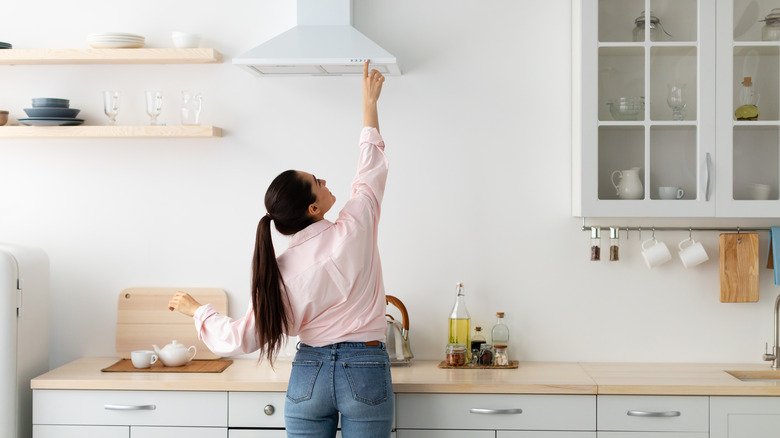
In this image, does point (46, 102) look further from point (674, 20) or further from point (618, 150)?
point (674, 20)

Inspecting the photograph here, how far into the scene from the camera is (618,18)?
271cm

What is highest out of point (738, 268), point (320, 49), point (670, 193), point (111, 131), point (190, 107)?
point (320, 49)

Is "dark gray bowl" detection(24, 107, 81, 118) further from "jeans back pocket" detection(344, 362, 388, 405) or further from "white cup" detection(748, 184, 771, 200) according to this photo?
"white cup" detection(748, 184, 771, 200)

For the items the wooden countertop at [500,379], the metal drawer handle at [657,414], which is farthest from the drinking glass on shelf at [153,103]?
the metal drawer handle at [657,414]

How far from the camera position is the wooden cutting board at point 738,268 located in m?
2.86

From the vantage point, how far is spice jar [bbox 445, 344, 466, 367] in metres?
2.81

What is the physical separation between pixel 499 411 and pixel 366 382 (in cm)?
53

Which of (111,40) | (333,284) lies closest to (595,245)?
(333,284)

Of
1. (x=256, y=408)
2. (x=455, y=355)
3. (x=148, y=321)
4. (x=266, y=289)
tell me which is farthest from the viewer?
(x=148, y=321)

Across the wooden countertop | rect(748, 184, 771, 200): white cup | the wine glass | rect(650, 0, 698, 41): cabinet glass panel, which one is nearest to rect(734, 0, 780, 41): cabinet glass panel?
rect(650, 0, 698, 41): cabinet glass panel

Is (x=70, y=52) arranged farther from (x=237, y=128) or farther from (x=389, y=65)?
(x=389, y=65)

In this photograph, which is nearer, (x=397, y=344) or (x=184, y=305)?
(x=184, y=305)

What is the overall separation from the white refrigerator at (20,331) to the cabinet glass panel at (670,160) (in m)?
2.28

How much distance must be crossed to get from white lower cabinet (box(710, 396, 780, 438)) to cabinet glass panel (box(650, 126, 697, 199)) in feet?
2.37
